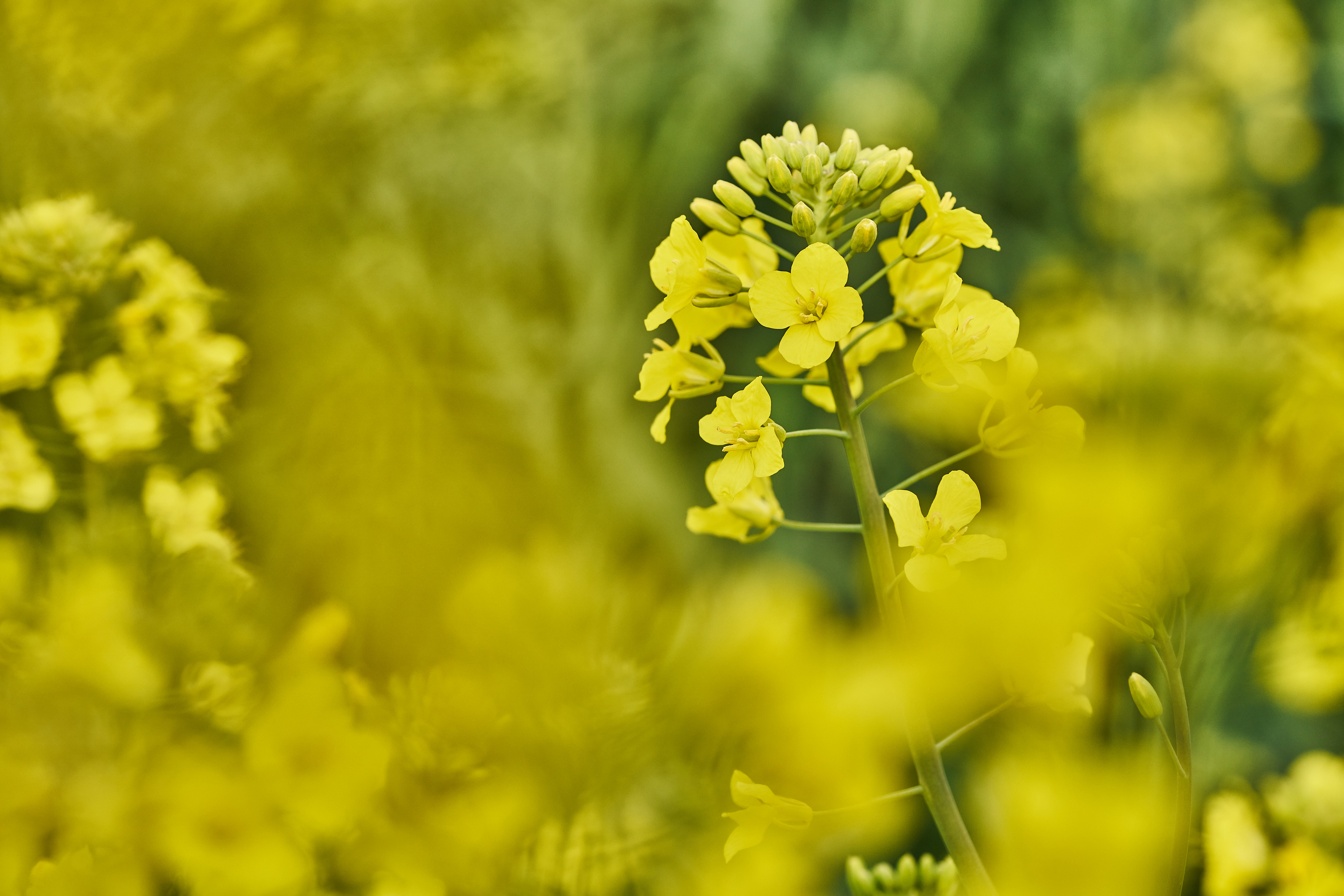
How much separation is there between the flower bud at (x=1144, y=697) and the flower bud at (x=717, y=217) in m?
0.19

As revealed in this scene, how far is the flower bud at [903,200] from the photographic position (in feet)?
0.96

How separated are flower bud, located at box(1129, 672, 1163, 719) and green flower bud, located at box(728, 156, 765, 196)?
0.66ft

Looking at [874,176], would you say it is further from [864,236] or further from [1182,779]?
[1182,779]

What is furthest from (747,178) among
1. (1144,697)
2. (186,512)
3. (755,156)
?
(186,512)

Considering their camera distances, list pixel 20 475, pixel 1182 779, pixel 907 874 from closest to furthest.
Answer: pixel 1182 779
pixel 907 874
pixel 20 475

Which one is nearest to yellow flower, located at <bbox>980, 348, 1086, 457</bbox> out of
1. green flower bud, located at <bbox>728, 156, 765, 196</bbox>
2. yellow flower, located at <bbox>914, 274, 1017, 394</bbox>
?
yellow flower, located at <bbox>914, 274, 1017, 394</bbox>

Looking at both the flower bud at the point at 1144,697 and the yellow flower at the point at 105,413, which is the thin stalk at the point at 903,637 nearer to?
the flower bud at the point at 1144,697

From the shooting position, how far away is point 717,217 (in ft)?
1.02

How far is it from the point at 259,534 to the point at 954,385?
1.28 ft

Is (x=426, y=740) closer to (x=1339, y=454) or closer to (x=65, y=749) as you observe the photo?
(x=65, y=749)

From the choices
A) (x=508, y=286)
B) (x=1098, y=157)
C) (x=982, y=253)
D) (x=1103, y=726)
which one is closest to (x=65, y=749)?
(x=1103, y=726)

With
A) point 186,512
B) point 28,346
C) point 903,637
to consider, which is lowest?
point 903,637

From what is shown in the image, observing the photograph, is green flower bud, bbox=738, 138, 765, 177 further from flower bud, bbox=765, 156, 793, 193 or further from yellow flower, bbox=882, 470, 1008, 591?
yellow flower, bbox=882, 470, 1008, 591

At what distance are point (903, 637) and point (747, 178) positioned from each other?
18cm
